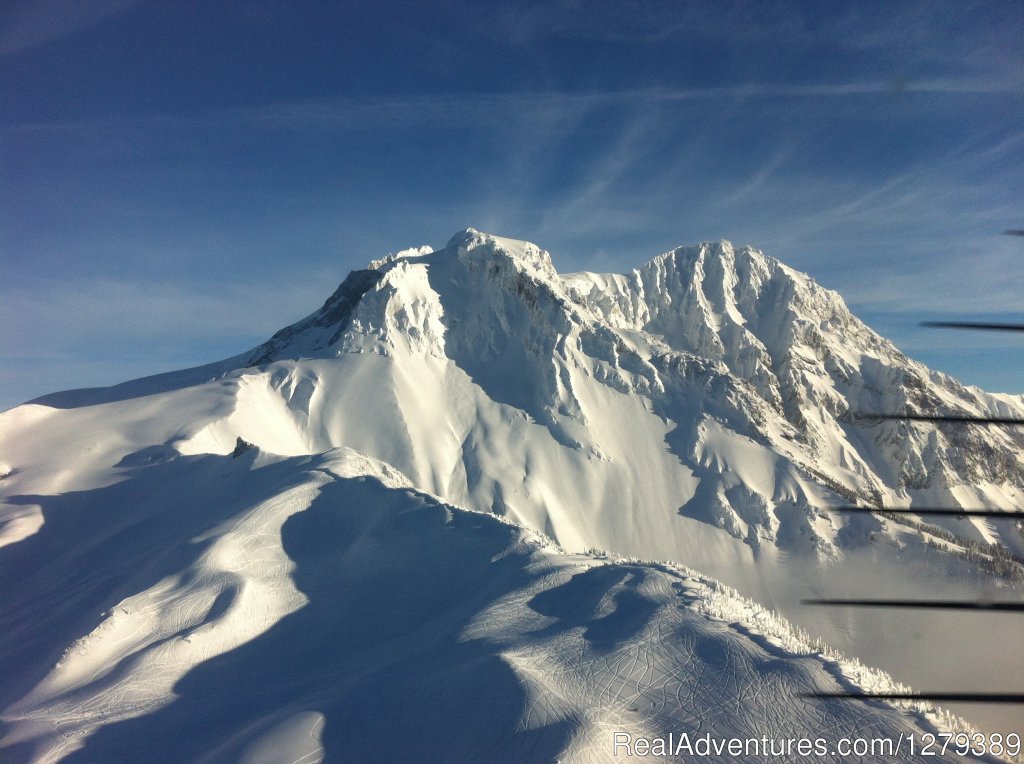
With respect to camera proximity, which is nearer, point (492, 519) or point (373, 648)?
point (373, 648)

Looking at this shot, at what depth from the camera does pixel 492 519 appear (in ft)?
120

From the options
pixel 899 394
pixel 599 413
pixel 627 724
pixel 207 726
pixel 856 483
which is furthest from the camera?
pixel 899 394

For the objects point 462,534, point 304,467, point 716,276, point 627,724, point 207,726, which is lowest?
point 207,726

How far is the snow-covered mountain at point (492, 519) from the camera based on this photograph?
68.0 feet

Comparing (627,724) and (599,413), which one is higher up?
(599,413)

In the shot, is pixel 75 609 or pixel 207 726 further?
pixel 75 609

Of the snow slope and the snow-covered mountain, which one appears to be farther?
the snow-covered mountain

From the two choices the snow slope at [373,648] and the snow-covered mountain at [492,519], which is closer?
the snow slope at [373,648]

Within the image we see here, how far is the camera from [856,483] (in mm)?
115625

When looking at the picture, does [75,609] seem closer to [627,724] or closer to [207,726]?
[207,726]

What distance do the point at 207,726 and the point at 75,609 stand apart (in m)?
18.3

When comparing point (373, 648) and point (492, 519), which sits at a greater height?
point (492, 519)

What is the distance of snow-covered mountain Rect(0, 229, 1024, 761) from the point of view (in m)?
20.7

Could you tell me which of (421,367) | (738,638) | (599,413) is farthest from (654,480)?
(738,638)
